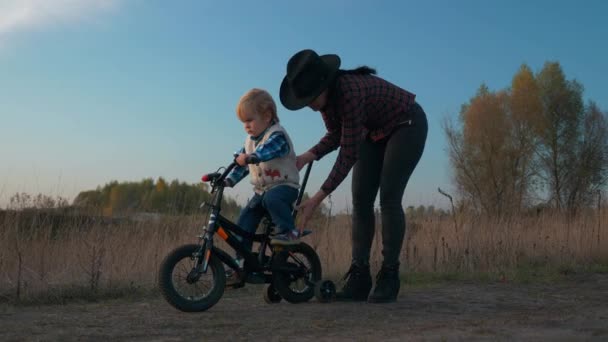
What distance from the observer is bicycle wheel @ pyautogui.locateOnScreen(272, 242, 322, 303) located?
4277mm

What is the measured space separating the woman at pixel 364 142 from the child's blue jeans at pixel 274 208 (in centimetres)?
13

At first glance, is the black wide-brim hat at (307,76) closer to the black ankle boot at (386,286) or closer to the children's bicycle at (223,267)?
the children's bicycle at (223,267)

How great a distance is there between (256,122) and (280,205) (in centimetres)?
58

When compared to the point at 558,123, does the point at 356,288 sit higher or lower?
lower

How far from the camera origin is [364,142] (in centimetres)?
458

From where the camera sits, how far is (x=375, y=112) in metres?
4.29

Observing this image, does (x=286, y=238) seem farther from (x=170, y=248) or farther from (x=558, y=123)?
(x=558, y=123)

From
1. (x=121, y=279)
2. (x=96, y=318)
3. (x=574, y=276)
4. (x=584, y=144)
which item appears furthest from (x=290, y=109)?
(x=584, y=144)

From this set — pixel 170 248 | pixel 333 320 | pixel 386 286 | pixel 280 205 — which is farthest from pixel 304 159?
pixel 170 248

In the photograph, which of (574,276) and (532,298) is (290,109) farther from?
(574,276)

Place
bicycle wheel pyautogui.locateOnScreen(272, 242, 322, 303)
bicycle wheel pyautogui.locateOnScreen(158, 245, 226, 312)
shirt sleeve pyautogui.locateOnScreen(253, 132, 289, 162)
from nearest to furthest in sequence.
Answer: bicycle wheel pyautogui.locateOnScreen(158, 245, 226, 312), shirt sleeve pyautogui.locateOnScreen(253, 132, 289, 162), bicycle wheel pyautogui.locateOnScreen(272, 242, 322, 303)

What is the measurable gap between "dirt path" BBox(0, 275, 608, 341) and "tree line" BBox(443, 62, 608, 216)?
24585 mm

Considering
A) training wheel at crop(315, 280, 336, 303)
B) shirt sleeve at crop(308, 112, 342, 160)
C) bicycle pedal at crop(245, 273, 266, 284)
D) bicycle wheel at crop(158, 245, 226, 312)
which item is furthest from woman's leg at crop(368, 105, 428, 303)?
bicycle wheel at crop(158, 245, 226, 312)

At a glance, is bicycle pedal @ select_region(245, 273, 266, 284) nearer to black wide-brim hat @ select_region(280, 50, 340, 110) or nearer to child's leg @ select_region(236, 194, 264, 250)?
child's leg @ select_region(236, 194, 264, 250)
